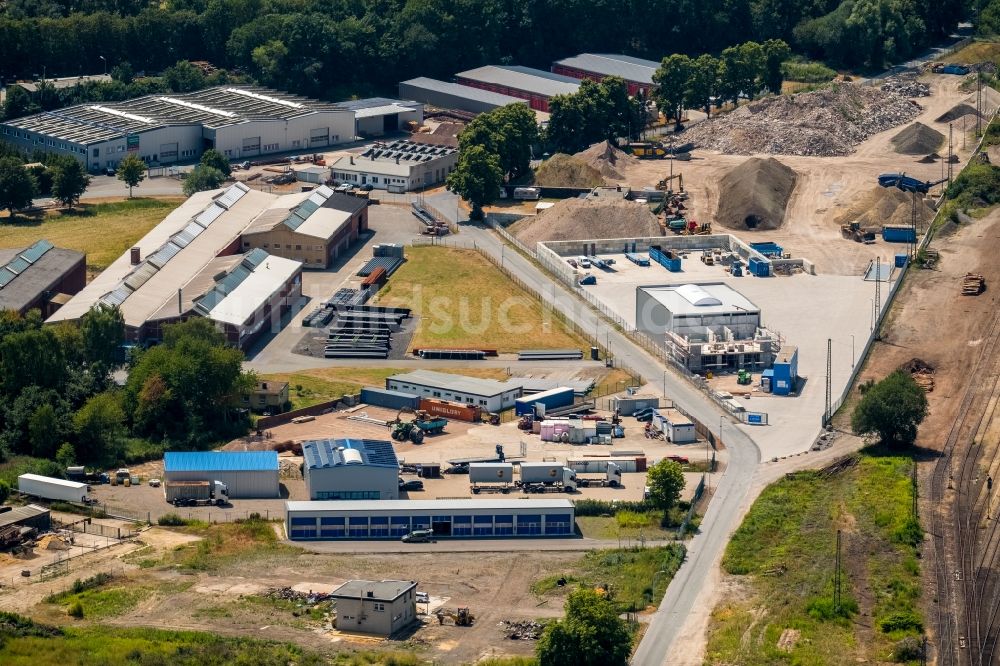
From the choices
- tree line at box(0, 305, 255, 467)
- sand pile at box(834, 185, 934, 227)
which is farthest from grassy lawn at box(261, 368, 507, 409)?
sand pile at box(834, 185, 934, 227)

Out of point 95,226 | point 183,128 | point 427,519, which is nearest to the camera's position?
point 427,519

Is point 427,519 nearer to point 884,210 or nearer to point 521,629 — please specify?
point 521,629

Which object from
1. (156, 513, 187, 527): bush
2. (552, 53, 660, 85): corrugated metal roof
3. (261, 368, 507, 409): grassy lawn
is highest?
(156, 513, 187, 527): bush

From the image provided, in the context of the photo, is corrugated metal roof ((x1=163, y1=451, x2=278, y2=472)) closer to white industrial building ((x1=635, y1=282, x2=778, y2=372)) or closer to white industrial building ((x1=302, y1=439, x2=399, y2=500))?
white industrial building ((x1=302, y1=439, x2=399, y2=500))

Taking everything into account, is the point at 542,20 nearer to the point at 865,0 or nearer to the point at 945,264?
the point at 865,0

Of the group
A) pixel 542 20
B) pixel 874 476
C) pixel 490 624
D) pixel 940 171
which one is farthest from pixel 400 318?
pixel 542 20

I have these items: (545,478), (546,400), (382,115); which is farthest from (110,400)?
(382,115)
